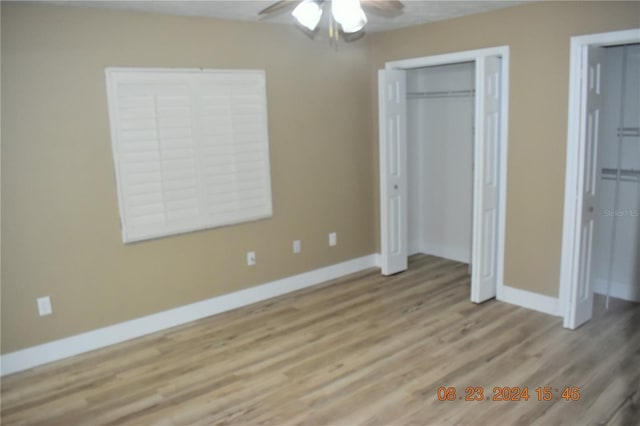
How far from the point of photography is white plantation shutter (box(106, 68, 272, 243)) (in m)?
3.81

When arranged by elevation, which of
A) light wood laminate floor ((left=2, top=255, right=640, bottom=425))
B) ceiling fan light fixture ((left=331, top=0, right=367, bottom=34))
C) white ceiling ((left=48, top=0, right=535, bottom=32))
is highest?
white ceiling ((left=48, top=0, right=535, bottom=32))

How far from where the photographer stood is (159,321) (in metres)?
4.14

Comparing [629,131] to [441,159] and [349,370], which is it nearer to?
[441,159]

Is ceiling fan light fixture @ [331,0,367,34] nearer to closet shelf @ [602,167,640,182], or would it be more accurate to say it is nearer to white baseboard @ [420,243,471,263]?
closet shelf @ [602,167,640,182]

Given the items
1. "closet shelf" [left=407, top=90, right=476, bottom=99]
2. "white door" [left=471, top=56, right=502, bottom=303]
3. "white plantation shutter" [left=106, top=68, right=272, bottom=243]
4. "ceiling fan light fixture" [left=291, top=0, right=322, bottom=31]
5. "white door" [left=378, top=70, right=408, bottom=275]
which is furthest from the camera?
"closet shelf" [left=407, top=90, right=476, bottom=99]

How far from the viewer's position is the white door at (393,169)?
16.5 feet

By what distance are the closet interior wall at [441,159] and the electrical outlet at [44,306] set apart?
3926 millimetres

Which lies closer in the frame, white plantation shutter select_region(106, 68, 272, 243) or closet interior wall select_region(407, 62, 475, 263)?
white plantation shutter select_region(106, 68, 272, 243)

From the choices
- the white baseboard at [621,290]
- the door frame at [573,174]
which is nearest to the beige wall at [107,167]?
the door frame at [573,174]

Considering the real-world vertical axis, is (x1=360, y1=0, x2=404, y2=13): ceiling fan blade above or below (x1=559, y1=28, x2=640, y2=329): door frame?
above

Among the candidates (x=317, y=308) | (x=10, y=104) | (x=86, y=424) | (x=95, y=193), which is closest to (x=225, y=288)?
(x=317, y=308)

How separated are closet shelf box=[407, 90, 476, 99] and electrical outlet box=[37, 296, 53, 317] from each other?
427 cm

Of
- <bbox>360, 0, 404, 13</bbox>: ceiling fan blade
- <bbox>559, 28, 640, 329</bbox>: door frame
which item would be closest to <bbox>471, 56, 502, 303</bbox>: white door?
<bbox>559, 28, 640, 329</bbox>: door frame

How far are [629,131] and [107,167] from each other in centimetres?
425
